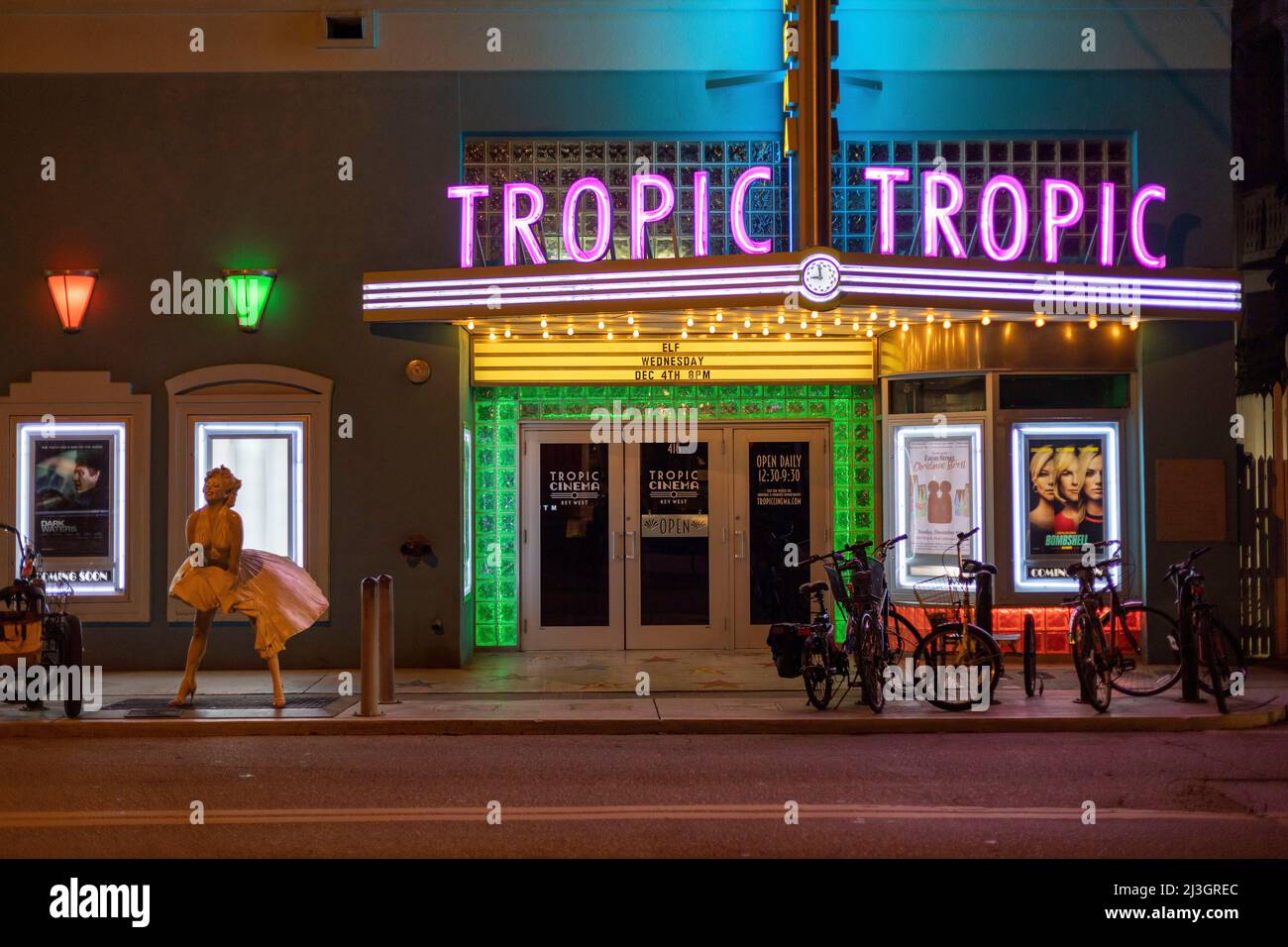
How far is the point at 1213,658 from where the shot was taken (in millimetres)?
11383

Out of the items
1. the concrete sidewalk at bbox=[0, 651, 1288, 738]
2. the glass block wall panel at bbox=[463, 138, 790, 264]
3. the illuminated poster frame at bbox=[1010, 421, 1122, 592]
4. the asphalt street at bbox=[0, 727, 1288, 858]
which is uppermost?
the glass block wall panel at bbox=[463, 138, 790, 264]

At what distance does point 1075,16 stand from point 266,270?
9.12m

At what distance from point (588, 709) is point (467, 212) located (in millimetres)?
5354

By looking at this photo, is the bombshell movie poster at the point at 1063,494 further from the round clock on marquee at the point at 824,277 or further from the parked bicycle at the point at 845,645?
the parked bicycle at the point at 845,645

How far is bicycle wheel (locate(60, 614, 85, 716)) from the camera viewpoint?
36.8 ft

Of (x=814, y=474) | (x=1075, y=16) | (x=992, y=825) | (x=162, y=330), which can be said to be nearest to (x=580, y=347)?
(x=814, y=474)

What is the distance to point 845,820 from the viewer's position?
24.8 feet

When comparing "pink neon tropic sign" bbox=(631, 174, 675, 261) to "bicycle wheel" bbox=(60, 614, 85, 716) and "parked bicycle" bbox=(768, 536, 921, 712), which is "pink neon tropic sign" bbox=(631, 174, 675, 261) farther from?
"bicycle wheel" bbox=(60, 614, 85, 716)

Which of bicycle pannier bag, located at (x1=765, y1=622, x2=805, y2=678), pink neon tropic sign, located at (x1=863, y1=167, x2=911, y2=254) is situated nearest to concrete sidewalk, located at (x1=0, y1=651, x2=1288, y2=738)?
bicycle pannier bag, located at (x1=765, y1=622, x2=805, y2=678)

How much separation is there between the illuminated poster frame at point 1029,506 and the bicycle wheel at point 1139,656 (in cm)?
61

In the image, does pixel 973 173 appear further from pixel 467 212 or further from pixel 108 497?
pixel 108 497

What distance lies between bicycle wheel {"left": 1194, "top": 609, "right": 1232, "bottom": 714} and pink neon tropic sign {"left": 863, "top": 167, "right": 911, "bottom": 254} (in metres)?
4.63

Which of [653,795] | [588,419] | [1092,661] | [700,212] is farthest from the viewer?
[588,419]

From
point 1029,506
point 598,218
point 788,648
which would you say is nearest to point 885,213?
point 598,218
